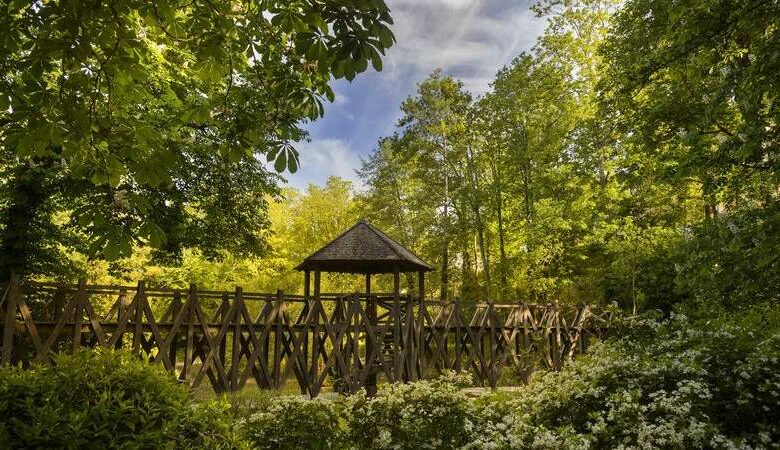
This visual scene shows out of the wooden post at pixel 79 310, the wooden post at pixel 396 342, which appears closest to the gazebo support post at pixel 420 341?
the wooden post at pixel 396 342

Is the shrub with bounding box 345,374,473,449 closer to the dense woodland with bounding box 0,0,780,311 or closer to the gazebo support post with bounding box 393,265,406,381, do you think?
the dense woodland with bounding box 0,0,780,311

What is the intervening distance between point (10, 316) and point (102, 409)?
661 cm

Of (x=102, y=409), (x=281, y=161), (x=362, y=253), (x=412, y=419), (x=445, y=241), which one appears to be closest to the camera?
(x=281, y=161)

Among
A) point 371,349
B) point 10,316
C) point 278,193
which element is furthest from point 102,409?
point 278,193

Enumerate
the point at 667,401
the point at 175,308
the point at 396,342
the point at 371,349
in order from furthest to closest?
the point at 371,349, the point at 396,342, the point at 175,308, the point at 667,401

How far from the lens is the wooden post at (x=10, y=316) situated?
322 inches

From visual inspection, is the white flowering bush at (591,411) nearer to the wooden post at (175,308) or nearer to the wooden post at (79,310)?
the wooden post at (79,310)

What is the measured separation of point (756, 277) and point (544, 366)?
1200 centimetres

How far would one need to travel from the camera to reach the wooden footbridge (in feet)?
29.8

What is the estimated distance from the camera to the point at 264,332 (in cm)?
1088

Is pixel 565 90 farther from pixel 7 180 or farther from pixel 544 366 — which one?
pixel 7 180

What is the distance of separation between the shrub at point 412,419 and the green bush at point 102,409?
1.97 metres

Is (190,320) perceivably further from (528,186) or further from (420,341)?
(528,186)

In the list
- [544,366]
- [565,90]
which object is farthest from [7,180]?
[565,90]
